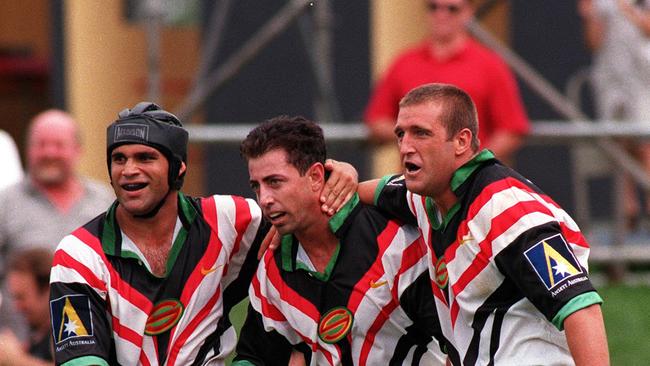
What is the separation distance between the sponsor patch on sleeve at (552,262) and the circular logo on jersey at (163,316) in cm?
135

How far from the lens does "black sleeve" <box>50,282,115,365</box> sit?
5625 millimetres

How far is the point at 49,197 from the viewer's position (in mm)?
8766

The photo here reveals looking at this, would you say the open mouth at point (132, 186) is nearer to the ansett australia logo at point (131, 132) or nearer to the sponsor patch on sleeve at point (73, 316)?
the ansett australia logo at point (131, 132)

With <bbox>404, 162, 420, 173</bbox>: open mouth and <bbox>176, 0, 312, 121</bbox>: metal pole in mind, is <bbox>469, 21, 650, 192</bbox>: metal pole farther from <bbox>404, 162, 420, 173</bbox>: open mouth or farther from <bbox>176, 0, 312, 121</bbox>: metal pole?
<bbox>404, 162, 420, 173</bbox>: open mouth

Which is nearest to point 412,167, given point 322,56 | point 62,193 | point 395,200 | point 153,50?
point 395,200

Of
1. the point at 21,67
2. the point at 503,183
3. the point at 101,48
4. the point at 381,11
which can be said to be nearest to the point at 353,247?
the point at 503,183

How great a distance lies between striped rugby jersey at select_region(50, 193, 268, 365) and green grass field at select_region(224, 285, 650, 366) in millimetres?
2920

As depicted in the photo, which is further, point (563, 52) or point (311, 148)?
point (563, 52)

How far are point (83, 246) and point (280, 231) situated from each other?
702 millimetres

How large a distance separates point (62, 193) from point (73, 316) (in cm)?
321

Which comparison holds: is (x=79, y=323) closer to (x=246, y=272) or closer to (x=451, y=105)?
(x=246, y=272)

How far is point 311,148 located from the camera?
18.8 ft

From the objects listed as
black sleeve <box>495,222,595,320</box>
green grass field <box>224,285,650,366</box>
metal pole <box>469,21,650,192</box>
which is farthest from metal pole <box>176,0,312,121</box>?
black sleeve <box>495,222,595,320</box>

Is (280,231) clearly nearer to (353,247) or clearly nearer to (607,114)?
(353,247)
